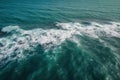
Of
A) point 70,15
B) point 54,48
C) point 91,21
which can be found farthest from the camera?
point 70,15

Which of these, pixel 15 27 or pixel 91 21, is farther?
pixel 91 21

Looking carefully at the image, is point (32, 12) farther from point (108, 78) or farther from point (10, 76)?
point (108, 78)

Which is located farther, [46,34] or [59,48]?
[46,34]

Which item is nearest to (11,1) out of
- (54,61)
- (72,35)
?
(72,35)

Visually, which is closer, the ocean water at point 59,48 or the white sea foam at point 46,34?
the ocean water at point 59,48

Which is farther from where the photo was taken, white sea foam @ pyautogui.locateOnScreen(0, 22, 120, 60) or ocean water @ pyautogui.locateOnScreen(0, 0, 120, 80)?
white sea foam @ pyautogui.locateOnScreen(0, 22, 120, 60)
